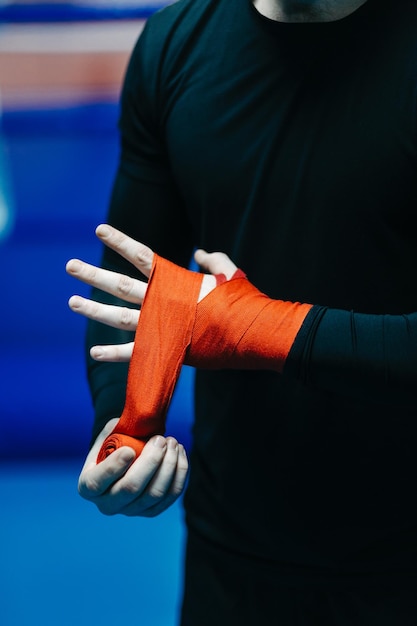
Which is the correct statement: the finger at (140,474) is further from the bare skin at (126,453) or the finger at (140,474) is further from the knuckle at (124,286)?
the knuckle at (124,286)

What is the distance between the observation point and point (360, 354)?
78 centimetres

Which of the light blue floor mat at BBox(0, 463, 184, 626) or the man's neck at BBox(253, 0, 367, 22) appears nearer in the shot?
the man's neck at BBox(253, 0, 367, 22)

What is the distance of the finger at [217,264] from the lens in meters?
0.85

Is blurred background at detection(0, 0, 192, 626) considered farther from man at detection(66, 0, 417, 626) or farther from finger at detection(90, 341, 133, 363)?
finger at detection(90, 341, 133, 363)

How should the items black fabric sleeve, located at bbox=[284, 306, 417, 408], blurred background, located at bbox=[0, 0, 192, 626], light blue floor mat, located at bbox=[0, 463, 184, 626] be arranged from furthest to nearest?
blurred background, located at bbox=[0, 0, 192, 626]
light blue floor mat, located at bbox=[0, 463, 184, 626]
black fabric sleeve, located at bbox=[284, 306, 417, 408]

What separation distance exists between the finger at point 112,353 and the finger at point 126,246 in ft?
0.27

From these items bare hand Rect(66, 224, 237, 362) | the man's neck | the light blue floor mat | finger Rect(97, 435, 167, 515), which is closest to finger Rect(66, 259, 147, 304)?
bare hand Rect(66, 224, 237, 362)

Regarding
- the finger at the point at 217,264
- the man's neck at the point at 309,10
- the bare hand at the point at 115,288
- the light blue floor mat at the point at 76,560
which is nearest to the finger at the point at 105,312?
the bare hand at the point at 115,288

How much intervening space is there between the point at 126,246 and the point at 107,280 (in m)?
0.05

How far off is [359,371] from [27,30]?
7.47 feet

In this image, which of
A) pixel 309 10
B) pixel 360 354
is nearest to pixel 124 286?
pixel 360 354

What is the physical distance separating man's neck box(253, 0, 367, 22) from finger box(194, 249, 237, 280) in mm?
283

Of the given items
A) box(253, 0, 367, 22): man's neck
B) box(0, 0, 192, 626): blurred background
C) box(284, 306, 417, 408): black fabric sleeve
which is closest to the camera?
box(284, 306, 417, 408): black fabric sleeve

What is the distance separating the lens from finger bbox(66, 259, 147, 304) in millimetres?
787
